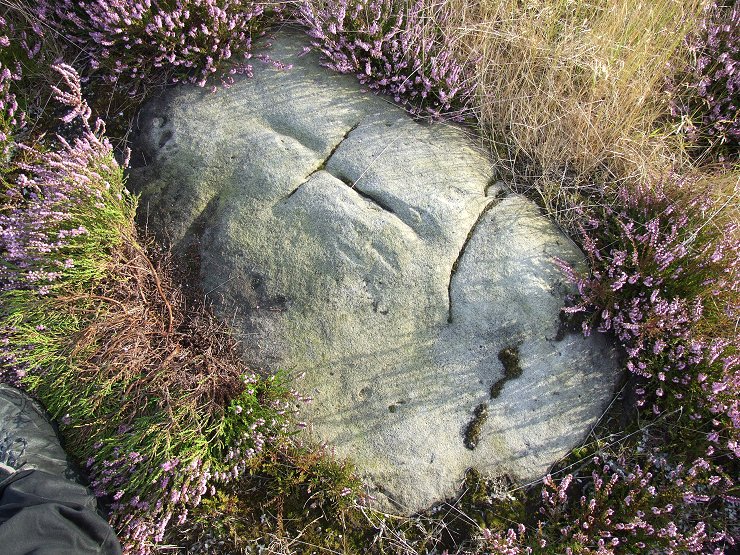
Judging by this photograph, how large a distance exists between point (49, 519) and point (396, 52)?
3391 millimetres

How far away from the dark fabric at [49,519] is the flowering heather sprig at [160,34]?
2.59 m

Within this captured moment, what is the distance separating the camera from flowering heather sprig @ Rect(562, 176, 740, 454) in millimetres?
2854

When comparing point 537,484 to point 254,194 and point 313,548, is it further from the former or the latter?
point 254,194

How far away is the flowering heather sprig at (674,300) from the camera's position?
9.36 ft

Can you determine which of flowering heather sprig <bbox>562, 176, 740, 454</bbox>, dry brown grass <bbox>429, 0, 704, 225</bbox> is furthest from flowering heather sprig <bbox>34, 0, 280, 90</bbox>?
flowering heather sprig <bbox>562, 176, 740, 454</bbox>

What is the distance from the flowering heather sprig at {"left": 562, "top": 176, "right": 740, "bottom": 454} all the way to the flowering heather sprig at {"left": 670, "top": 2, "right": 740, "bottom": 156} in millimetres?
820

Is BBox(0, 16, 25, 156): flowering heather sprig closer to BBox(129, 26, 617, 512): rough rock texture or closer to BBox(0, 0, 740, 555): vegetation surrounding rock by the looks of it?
BBox(0, 0, 740, 555): vegetation surrounding rock

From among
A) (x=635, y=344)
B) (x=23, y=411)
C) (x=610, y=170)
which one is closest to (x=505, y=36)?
(x=610, y=170)

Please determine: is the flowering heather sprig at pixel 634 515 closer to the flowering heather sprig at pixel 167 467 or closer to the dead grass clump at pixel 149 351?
the flowering heather sprig at pixel 167 467

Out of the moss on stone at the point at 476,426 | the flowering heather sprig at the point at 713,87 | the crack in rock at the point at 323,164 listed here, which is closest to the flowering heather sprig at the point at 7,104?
the crack in rock at the point at 323,164

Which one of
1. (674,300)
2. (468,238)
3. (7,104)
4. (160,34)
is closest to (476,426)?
(468,238)

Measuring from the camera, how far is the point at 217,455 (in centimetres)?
300

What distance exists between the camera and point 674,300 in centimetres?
288

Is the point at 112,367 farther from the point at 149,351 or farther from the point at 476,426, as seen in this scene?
the point at 476,426
